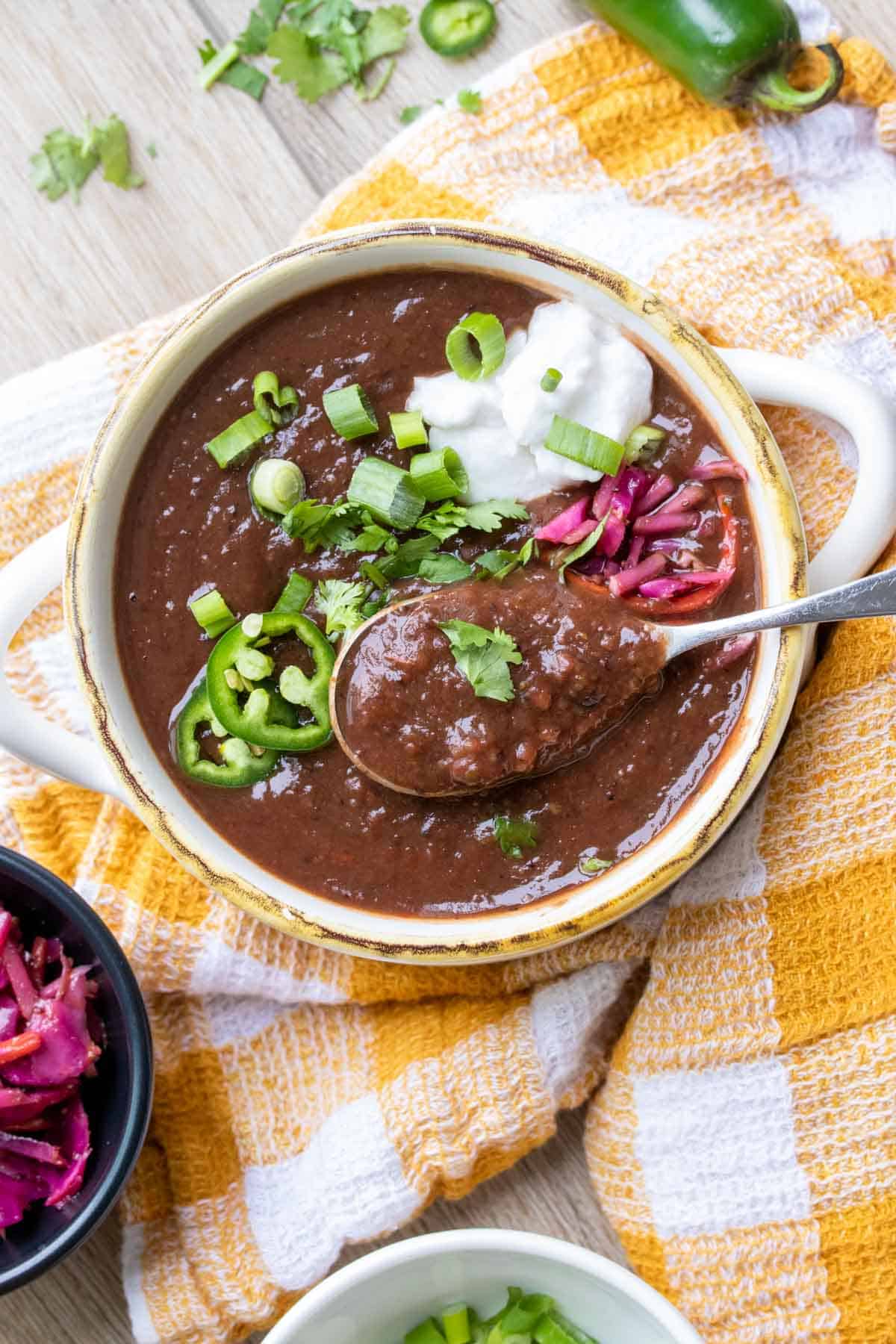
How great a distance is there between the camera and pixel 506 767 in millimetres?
2332

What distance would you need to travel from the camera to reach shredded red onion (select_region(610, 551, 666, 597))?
2.40 m

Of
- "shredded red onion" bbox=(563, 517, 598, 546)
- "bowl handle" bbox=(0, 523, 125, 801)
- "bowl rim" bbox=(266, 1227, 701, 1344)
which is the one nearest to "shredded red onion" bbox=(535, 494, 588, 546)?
"shredded red onion" bbox=(563, 517, 598, 546)

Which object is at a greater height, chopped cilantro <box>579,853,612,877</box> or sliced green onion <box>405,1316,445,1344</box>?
chopped cilantro <box>579,853,612,877</box>

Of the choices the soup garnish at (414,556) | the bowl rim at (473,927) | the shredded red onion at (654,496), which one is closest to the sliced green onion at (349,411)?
the soup garnish at (414,556)

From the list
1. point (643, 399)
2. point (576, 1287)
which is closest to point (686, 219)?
point (643, 399)

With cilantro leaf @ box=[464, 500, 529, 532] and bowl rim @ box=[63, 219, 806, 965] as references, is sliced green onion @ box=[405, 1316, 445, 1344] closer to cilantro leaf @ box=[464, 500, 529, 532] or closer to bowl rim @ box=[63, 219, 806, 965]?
bowl rim @ box=[63, 219, 806, 965]

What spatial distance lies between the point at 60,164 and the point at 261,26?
512mm

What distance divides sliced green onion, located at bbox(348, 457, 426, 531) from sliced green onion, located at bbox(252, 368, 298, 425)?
0.16m

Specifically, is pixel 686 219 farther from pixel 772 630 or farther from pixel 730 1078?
pixel 730 1078

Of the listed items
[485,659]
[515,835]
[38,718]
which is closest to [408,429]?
[485,659]

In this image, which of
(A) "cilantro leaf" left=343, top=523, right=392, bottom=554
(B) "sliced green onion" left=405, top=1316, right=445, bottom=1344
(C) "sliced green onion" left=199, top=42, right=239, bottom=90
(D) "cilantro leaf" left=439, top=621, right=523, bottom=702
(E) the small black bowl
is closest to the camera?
(D) "cilantro leaf" left=439, top=621, right=523, bottom=702

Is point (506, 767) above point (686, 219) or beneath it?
beneath

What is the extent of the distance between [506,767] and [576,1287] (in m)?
1.01

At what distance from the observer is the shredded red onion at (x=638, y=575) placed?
240cm
